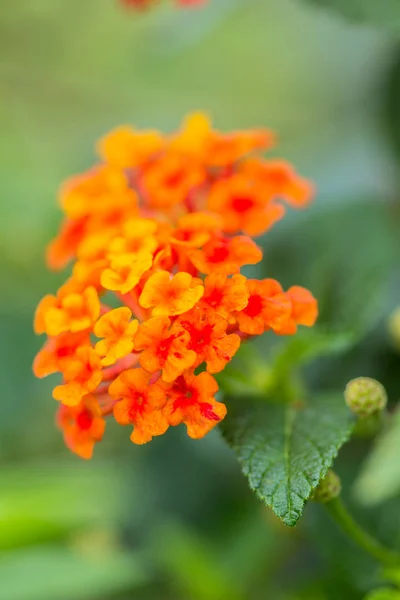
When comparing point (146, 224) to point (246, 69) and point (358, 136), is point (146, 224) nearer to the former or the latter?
point (358, 136)

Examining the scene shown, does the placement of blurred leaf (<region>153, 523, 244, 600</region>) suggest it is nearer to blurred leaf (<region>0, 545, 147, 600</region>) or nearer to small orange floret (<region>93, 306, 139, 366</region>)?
blurred leaf (<region>0, 545, 147, 600</region>)

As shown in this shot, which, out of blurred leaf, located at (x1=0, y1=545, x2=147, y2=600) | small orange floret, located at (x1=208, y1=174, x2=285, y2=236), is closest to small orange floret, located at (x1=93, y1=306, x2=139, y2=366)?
small orange floret, located at (x1=208, y1=174, x2=285, y2=236)

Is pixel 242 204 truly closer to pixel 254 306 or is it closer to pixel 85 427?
pixel 254 306

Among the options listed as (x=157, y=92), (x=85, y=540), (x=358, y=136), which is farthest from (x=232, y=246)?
(x=157, y=92)

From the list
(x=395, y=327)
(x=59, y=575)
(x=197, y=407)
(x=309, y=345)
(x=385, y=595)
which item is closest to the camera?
(x=197, y=407)

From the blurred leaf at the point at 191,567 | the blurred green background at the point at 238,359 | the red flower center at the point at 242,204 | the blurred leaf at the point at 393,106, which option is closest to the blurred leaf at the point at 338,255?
the blurred green background at the point at 238,359

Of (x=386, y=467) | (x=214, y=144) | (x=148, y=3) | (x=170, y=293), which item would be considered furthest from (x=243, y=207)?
(x=148, y=3)
